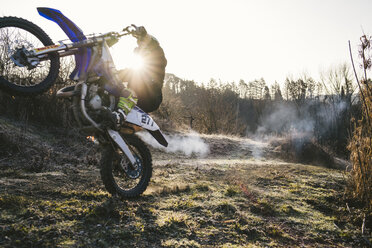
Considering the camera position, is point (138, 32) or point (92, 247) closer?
point (92, 247)

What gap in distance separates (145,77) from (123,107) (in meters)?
0.75

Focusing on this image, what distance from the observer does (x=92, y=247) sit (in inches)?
77.9

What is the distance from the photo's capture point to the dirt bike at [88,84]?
3.04m

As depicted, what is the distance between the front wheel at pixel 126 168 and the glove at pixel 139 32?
1490 millimetres

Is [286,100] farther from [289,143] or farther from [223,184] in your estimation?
[223,184]

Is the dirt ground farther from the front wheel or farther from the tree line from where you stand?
the tree line

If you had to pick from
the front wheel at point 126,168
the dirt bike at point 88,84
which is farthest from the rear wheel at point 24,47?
the front wheel at point 126,168

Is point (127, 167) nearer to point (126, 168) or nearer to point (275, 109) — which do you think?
point (126, 168)

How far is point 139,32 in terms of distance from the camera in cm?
377

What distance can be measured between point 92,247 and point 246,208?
80.6 inches

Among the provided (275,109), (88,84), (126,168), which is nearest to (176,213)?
(126,168)

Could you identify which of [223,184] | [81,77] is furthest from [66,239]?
[223,184]

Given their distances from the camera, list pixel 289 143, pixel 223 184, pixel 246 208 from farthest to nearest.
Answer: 1. pixel 289 143
2. pixel 223 184
3. pixel 246 208

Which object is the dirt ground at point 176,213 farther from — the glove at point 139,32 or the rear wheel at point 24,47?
the glove at point 139,32
